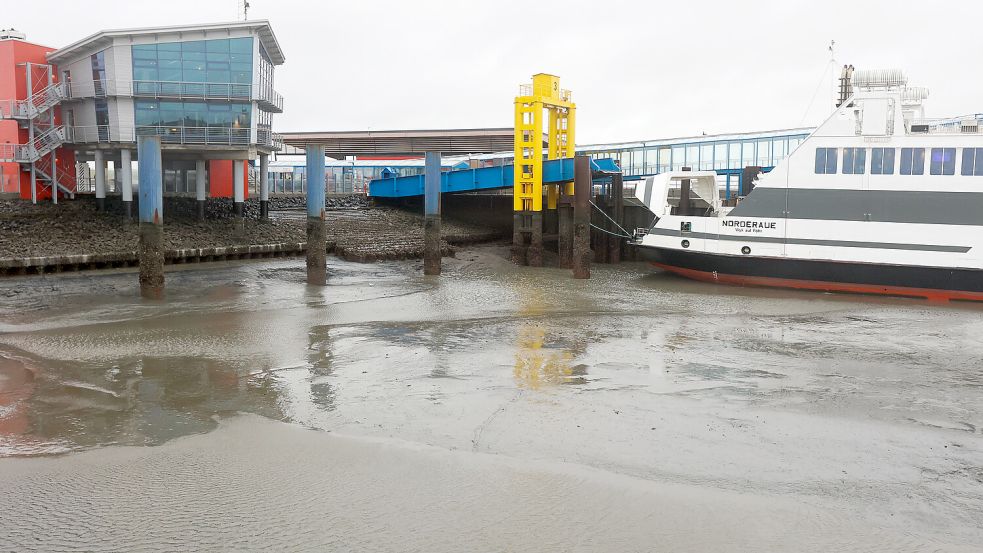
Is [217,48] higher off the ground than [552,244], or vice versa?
[217,48]

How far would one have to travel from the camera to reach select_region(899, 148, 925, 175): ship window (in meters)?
19.6

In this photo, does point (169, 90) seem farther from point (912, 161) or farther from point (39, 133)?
point (912, 161)

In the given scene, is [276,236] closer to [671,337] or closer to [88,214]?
[88,214]

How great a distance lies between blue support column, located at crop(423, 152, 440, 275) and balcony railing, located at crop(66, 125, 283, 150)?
8.31m

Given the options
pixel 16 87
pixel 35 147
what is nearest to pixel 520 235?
pixel 35 147

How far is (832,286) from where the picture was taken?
20438 millimetres

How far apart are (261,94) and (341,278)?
967cm

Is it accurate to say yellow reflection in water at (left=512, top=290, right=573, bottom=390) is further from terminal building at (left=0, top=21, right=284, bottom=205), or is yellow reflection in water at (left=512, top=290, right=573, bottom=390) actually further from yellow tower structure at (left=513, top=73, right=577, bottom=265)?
terminal building at (left=0, top=21, right=284, bottom=205)

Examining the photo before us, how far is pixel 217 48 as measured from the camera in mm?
26422

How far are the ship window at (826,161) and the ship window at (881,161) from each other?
0.91 m

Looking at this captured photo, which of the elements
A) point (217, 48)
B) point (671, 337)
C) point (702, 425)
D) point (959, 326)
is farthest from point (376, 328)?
point (217, 48)

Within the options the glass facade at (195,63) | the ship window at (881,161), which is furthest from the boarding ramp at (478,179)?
the ship window at (881,161)

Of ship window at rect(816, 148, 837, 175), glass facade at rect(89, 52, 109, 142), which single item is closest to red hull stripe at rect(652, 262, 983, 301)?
ship window at rect(816, 148, 837, 175)

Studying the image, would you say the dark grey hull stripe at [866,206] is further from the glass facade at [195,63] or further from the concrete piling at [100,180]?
the concrete piling at [100,180]
